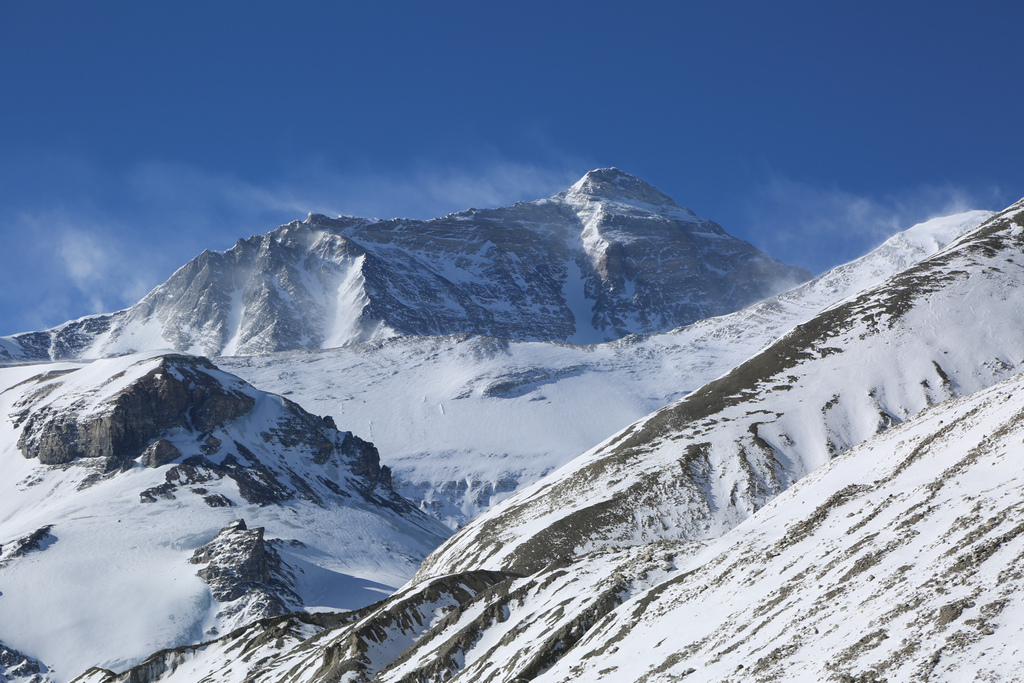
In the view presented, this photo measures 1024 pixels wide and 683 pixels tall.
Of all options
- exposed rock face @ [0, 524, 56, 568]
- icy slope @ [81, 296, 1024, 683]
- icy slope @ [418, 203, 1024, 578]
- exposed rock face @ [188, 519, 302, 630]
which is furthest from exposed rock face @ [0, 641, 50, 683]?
icy slope @ [81, 296, 1024, 683]

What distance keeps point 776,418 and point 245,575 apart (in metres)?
101

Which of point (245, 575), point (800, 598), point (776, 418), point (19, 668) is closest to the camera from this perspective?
point (800, 598)

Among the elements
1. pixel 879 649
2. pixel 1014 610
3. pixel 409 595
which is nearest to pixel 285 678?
pixel 409 595

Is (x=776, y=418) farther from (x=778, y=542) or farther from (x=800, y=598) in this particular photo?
(x=800, y=598)

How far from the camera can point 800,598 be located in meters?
39.0

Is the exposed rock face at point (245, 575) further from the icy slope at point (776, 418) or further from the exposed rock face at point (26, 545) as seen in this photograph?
the icy slope at point (776, 418)

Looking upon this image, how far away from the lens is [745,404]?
4503 inches

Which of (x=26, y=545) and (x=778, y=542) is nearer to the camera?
(x=778, y=542)

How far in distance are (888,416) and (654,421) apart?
1222 inches

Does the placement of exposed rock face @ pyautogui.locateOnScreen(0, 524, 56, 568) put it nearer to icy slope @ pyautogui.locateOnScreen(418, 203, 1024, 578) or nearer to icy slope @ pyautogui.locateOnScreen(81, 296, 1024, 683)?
icy slope @ pyautogui.locateOnScreen(418, 203, 1024, 578)

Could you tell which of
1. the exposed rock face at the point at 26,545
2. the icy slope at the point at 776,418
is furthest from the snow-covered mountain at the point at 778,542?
the exposed rock face at the point at 26,545

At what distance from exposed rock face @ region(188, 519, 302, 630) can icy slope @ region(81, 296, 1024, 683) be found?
3140 inches

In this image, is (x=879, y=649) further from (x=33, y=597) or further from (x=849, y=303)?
(x=33, y=597)

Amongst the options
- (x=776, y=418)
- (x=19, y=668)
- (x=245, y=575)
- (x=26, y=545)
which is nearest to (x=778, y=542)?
(x=776, y=418)
